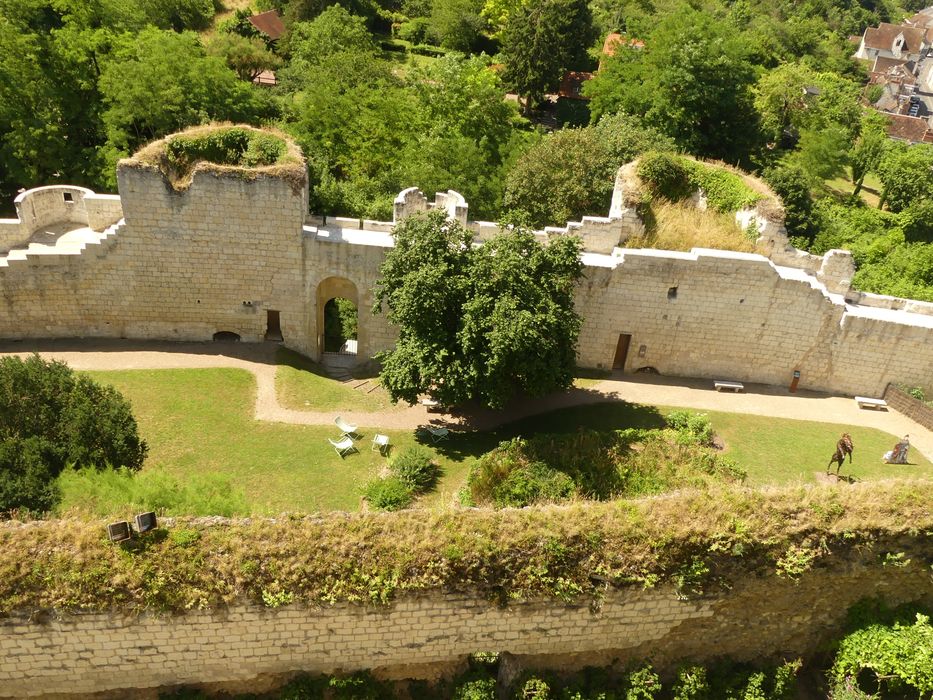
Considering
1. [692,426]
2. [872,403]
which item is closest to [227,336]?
[692,426]

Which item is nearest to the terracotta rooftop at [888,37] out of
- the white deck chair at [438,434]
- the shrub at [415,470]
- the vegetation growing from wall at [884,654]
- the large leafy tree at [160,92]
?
the large leafy tree at [160,92]

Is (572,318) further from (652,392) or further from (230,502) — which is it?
(230,502)

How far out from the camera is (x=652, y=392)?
23.7 metres

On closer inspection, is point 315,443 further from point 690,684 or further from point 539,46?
point 539,46

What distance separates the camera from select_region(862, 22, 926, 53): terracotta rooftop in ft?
365

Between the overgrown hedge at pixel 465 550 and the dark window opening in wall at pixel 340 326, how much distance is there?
1654 cm

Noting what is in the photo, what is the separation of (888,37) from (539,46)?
286ft

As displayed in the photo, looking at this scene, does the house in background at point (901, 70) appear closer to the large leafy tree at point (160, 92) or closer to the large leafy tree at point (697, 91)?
the large leafy tree at point (697, 91)

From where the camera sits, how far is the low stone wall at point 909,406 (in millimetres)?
22391

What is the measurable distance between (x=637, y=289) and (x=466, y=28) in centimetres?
5528

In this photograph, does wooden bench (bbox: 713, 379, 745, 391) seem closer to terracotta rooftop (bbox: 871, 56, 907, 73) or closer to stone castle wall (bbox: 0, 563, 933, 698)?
stone castle wall (bbox: 0, 563, 933, 698)

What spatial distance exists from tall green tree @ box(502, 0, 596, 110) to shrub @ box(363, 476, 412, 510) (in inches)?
1811

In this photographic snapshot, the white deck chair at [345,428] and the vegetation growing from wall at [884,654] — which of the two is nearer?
the vegetation growing from wall at [884,654]

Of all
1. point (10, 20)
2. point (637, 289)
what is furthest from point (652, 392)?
point (10, 20)
